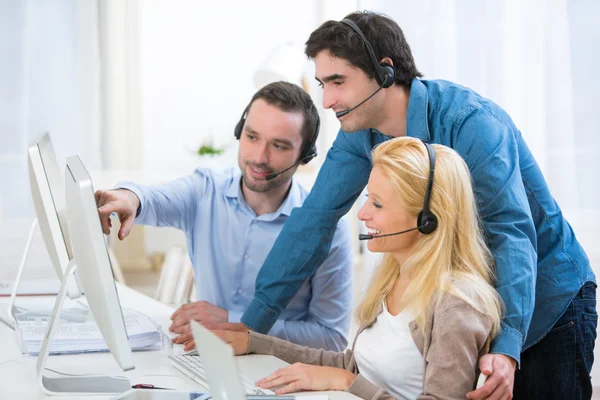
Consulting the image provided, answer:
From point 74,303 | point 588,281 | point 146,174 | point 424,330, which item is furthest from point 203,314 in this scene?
point 146,174

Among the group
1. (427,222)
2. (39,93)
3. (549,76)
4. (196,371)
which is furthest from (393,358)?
(39,93)

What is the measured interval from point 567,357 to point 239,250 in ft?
3.02

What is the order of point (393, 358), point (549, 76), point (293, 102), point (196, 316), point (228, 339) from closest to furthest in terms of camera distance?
point (393, 358) → point (228, 339) → point (196, 316) → point (293, 102) → point (549, 76)

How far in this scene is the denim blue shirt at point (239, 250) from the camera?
2.04 m

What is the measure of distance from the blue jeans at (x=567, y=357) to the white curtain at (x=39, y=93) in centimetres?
267

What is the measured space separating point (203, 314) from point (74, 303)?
0.51m

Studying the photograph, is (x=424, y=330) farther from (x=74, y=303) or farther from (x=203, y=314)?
(x=74, y=303)

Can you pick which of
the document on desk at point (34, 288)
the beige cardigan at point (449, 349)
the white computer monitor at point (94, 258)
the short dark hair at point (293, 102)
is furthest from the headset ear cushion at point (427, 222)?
the document on desk at point (34, 288)

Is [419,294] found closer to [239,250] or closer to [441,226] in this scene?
[441,226]

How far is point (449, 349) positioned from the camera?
1.25m

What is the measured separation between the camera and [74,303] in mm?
2146

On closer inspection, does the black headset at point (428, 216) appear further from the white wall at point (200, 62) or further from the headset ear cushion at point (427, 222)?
the white wall at point (200, 62)

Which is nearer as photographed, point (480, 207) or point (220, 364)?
point (220, 364)

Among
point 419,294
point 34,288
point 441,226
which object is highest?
point 441,226
